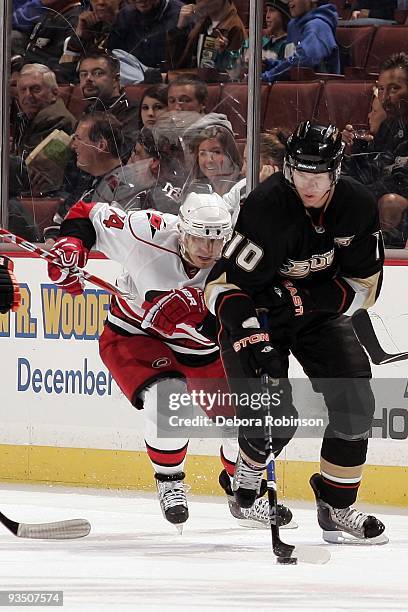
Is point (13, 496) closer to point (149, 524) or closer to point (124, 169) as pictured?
point (149, 524)

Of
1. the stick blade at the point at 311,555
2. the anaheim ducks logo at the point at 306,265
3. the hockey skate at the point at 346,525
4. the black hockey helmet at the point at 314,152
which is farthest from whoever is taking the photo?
the hockey skate at the point at 346,525

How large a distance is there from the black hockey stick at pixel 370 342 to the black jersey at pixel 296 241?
660 mm

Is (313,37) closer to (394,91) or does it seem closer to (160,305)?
(394,91)

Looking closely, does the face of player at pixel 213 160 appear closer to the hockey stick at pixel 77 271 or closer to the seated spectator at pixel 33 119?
the seated spectator at pixel 33 119

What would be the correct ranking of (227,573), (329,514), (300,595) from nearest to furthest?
1. (300,595)
2. (227,573)
3. (329,514)

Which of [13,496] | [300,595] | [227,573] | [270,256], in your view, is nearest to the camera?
[300,595]

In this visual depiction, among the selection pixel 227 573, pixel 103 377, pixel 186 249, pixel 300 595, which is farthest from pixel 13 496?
pixel 300 595

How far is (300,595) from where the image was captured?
3.10 metres

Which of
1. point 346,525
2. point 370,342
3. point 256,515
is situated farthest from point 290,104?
point 346,525

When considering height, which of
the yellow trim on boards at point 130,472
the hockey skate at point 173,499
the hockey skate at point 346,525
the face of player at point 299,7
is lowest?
the yellow trim on boards at point 130,472

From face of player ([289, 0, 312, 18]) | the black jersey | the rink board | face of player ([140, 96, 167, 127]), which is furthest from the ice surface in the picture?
face of player ([289, 0, 312, 18])

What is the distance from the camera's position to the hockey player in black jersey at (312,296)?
143 inches

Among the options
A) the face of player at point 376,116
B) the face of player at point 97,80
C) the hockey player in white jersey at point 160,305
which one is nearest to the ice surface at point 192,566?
the hockey player in white jersey at point 160,305

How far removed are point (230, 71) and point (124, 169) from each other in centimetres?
54
